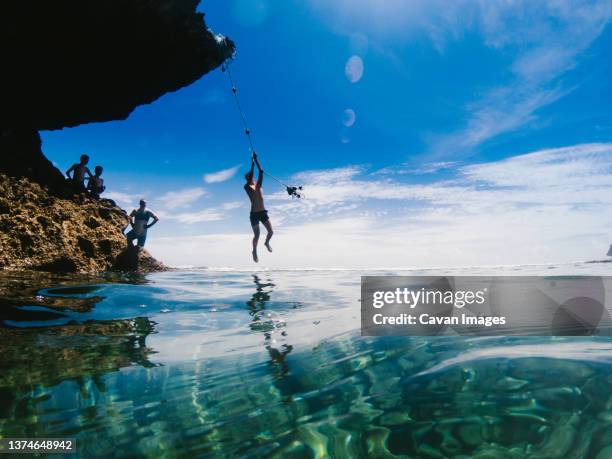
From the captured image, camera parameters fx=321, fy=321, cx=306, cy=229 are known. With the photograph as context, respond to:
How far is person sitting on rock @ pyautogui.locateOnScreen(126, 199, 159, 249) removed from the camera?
12.2m

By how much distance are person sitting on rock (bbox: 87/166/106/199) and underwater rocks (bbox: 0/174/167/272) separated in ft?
3.58

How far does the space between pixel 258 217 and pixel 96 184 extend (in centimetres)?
822

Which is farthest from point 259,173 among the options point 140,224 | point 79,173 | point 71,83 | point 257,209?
point 71,83

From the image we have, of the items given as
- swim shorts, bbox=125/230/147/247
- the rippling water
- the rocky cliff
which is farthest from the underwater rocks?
the rippling water

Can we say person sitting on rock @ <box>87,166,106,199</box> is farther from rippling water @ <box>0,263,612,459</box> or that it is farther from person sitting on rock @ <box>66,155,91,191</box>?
rippling water @ <box>0,263,612,459</box>

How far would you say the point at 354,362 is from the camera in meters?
3.06

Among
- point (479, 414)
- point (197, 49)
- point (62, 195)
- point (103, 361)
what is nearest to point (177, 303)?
point (103, 361)

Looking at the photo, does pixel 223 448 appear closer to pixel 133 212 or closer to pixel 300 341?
pixel 300 341

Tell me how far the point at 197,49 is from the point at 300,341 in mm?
14094

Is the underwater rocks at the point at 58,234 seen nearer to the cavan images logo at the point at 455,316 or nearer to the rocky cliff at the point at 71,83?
the rocky cliff at the point at 71,83

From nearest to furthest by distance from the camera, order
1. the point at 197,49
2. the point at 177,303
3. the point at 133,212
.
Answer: the point at 177,303 → the point at 133,212 → the point at 197,49

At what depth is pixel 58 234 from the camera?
10.0m

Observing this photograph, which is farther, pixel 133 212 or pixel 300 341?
pixel 133 212

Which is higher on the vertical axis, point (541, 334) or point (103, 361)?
point (541, 334)
